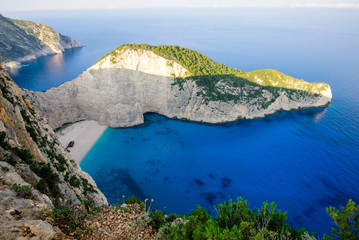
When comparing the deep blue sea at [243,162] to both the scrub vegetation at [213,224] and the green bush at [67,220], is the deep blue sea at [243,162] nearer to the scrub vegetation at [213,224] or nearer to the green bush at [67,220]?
the scrub vegetation at [213,224]

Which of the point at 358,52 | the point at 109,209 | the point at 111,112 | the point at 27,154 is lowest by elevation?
the point at 111,112

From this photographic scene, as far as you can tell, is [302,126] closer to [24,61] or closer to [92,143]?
[92,143]

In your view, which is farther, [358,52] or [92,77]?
[358,52]

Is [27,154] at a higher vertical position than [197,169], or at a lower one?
higher

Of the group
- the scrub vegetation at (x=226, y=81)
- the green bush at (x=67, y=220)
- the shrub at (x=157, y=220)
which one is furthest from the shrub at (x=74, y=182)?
the scrub vegetation at (x=226, y=81)

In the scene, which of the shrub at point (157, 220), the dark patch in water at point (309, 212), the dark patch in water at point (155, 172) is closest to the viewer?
the shrub at point (157, 220)

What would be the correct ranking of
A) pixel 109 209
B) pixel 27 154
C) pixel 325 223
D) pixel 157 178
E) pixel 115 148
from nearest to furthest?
pixel 109 209, pixel 27 154, pixel 325 223, pixel 157 178, pixel 115 148

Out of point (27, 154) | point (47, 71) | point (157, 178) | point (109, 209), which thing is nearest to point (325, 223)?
point (157, 178)
